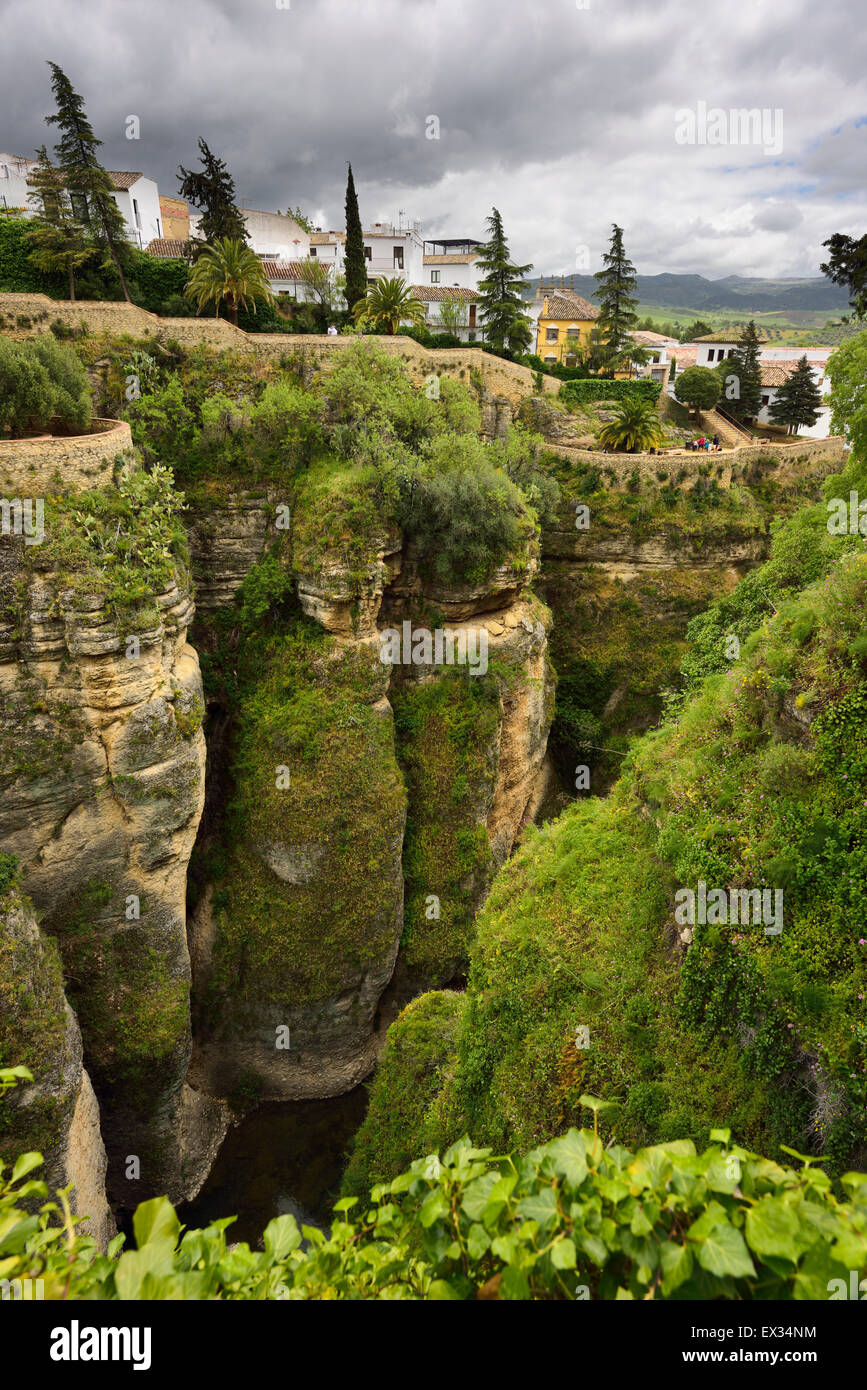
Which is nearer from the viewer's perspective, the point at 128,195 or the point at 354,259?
the point at 354,259

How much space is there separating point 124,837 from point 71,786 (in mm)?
2046

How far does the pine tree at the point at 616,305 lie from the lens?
41.8 m

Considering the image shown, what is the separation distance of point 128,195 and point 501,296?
2225 cm

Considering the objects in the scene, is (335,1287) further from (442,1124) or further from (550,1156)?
(442,1124)

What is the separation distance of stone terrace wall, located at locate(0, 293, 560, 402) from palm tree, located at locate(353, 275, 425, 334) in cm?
132

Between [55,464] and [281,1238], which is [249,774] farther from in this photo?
[281,1238]

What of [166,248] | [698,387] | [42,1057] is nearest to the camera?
[42,1057]

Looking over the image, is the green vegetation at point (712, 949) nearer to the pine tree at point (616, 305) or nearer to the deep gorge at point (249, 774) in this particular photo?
the deep gorge at point (249, 774)

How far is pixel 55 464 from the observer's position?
58.9 ft

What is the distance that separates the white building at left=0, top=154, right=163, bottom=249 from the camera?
38719 mm

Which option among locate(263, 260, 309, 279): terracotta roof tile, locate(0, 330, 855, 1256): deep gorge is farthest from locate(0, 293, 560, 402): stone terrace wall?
locate(263, 260, 309, 279): terracotta roof tile

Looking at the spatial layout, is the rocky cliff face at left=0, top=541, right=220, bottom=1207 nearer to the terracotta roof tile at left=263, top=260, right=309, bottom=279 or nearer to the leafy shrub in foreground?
the leafy shrub in foreground

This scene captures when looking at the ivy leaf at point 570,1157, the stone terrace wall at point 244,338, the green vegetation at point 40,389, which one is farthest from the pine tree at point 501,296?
the ivy leaf at point 570,1157

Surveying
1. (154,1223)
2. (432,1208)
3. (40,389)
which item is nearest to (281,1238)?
(154,1223)
